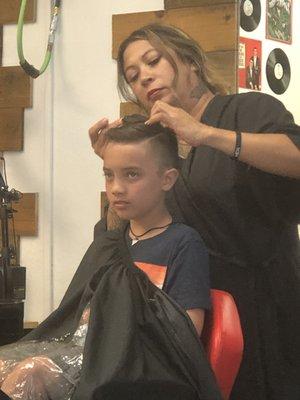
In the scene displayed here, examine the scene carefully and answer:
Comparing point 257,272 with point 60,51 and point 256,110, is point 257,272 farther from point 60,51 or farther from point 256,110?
point 60,51

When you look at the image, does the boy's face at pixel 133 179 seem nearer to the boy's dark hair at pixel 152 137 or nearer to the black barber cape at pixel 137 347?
the boy's dark hair at pixel 152 137

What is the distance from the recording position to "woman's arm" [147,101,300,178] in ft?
4.44

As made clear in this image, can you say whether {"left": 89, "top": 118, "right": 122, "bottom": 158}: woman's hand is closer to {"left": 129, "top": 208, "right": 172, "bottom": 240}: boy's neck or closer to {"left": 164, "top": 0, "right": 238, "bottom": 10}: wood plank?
{"left": 129, "top": 208, "right": 172, "bottom": 240}: boy's neck

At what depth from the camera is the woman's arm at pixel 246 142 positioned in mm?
1354

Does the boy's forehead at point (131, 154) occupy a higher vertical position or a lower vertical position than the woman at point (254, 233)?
higher

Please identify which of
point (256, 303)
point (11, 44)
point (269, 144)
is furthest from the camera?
point (11, 44)

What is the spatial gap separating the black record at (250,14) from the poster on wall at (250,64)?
55 millimetres

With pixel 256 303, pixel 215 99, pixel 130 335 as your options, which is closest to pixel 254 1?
pixel 215 99

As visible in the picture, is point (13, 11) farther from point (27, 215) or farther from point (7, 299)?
point (7, 299)

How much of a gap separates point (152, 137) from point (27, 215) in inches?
49.0

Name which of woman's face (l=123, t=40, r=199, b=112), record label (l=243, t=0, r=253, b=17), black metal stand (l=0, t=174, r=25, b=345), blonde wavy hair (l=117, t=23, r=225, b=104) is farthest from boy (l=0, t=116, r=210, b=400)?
record label (l=243, t=0, r=253, b=17)

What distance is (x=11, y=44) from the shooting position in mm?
2645

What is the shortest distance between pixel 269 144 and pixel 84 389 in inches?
26.5

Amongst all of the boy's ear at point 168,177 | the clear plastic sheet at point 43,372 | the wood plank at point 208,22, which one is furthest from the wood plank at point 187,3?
the clear plastic sheet at point 43,372
